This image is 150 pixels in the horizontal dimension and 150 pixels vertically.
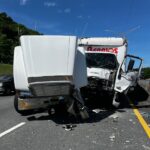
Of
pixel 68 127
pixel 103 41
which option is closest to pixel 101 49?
pixel 103 41

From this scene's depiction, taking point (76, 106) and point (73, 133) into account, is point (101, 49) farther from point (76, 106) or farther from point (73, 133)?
point (73, 133)

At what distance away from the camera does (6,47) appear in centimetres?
9225

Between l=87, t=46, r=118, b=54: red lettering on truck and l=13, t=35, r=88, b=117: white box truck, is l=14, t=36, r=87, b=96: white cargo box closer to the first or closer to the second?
l=13, t=35, r=88, b=117: white box truck

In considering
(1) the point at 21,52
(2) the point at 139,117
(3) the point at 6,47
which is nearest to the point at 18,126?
(1) the point at 21,52

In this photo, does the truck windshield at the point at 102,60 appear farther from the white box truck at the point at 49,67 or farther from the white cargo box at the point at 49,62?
the white cargo box at the point at 49,62

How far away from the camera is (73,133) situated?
7.76 meters

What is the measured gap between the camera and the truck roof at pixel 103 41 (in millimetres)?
13289

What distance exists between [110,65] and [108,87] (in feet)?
4.75

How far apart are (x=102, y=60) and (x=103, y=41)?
2.87ft

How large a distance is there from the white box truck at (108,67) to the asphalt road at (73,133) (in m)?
1.59

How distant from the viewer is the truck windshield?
1327cm

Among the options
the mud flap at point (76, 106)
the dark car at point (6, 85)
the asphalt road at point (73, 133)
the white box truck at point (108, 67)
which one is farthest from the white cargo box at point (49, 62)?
the dark car at point (6, 85)

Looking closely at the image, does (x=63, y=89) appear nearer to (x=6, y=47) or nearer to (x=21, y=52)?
(x=21, y=52)

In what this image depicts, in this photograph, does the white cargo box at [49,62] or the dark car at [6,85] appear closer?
the white cargo box at [49,62]
